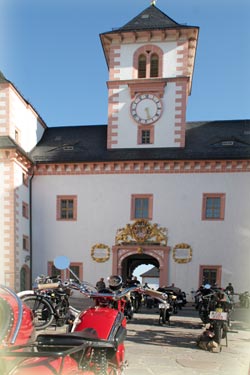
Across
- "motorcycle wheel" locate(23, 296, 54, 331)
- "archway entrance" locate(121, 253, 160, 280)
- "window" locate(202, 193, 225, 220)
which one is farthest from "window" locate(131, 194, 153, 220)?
"motorcycle wheel" locate(23, 296, 54, 331)

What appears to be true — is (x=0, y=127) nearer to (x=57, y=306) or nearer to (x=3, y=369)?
(x=57, y=306)

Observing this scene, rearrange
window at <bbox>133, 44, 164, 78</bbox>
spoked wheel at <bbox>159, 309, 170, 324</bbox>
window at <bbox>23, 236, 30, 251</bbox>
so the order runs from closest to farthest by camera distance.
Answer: spoked wheel at <bbox>159, 309, 170, 324</bbox> < window at <bbox>23, 236, 30, 251</bbox> < window at <bbox>133, 44, 164, 78</bbox>

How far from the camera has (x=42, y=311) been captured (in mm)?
7535

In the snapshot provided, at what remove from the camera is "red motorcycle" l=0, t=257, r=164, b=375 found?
6.98 feet

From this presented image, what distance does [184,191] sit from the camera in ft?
67.4

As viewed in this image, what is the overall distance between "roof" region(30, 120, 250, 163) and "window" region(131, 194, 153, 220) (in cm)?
206

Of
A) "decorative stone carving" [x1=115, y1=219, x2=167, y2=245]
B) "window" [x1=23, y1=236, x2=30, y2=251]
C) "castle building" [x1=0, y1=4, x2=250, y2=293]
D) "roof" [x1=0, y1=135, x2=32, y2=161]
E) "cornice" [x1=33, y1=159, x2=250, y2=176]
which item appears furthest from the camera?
"window" [x1=23, y1=236, x2=30, y2=251]

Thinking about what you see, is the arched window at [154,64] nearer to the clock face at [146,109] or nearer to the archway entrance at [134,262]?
the clock face at [146,109]

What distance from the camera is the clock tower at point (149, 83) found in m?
22.2

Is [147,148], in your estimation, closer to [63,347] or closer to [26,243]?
[26,243]

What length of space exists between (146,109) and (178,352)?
1720 cm

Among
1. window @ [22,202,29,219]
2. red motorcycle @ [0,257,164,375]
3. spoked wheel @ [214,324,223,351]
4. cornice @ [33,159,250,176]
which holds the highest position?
cornice @ [33,159,250,176]

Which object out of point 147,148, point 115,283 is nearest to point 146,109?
point 147,148

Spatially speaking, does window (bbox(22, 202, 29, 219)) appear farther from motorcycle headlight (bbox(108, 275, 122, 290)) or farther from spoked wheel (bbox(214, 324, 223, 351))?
motorcycle headlight (bbox(108, 275, 122, 290))
